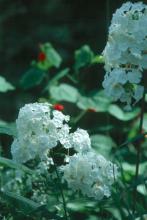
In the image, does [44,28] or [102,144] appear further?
[44,28]

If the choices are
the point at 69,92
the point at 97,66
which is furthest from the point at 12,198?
the point at 97,66

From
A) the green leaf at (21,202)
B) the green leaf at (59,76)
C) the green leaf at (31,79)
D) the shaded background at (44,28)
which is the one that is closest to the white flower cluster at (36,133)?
the green leaf at (21,202)

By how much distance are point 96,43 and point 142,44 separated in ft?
15.3

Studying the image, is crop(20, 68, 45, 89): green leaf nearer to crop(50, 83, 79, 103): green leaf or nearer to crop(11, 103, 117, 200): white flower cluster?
crop(50, 83, 79, 103): green leaf

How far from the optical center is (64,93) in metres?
3.31

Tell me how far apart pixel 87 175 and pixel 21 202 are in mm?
204

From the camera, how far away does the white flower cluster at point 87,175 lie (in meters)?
1.99

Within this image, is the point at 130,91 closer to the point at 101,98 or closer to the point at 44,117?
the point at 44,117

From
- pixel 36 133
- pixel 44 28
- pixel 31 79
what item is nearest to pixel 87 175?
pixel 36 133

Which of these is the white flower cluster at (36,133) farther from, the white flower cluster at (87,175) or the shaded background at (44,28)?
the shaded background at (44,28)

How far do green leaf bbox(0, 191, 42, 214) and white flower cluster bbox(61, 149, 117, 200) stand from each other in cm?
14

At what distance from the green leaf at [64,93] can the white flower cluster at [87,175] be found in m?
1.27

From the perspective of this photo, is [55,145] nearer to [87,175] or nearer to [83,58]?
[87,175]

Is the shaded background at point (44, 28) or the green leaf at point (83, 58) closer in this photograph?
the green leaf at point (83, 58)
